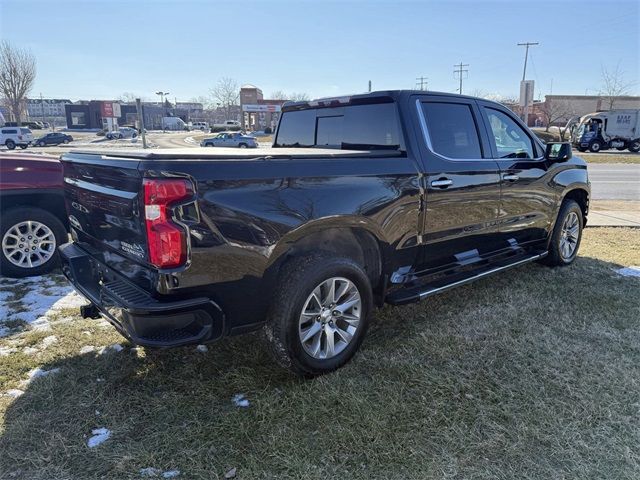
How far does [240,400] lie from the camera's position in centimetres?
290

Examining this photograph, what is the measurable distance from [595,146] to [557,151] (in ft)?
110

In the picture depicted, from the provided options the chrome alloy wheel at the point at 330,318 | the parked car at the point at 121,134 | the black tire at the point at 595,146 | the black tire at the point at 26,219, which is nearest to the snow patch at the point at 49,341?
the black tire at the point at 26,219

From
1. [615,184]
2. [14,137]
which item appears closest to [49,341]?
[615,184]

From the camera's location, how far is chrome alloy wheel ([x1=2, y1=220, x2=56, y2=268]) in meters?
4.85

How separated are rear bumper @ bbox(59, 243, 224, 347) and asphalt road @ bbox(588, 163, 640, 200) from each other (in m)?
12.6

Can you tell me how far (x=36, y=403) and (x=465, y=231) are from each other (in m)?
3.45

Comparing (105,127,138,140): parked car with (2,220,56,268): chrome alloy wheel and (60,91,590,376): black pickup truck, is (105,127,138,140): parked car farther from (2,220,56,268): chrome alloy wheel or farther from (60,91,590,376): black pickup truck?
(60,91,590,376): black pickup truck

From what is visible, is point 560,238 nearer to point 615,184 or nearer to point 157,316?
point 157,316

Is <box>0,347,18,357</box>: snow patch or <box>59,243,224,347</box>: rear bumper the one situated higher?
<box>59,243,224,347</box>: rear bumper

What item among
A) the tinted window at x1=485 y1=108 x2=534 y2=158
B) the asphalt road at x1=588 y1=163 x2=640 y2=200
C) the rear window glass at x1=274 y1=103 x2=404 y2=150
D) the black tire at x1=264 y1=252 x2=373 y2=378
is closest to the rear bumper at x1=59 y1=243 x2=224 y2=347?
the black tire at x1=264 y1=252 x2=373 y2=378

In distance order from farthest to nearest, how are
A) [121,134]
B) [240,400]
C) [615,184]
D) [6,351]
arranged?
[121,134] → [615,184] → [6,351] → [240,400]

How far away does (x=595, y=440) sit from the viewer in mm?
2516

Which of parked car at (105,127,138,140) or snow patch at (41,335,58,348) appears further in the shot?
parked car at (105,127,138,140)

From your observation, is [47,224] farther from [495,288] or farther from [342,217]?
[495,288]
